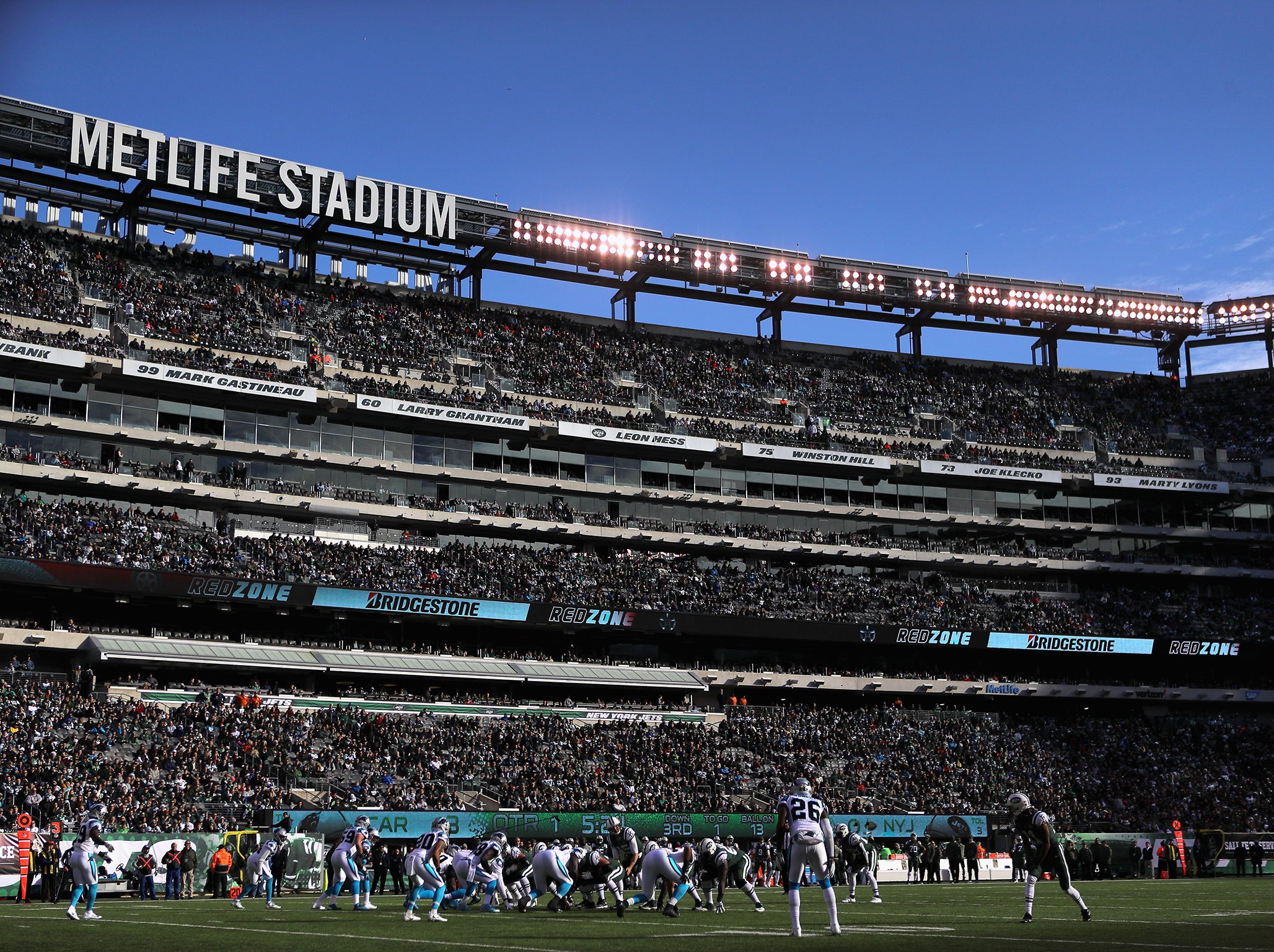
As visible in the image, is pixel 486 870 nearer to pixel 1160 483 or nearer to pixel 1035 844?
pixel 1035 844

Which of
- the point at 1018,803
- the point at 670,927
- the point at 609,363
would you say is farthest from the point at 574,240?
the point at 670,927

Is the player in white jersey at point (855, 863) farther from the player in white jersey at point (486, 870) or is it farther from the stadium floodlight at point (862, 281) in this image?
the stadium floodlight at point (862, 281)

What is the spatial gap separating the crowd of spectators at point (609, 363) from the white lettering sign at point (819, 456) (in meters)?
2.30

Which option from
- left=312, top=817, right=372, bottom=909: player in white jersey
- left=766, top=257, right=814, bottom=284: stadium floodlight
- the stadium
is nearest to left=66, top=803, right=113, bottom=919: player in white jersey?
the stadium

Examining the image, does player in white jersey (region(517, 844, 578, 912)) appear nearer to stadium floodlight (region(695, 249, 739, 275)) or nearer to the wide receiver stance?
the wide receiver stance

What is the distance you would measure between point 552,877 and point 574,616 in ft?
113

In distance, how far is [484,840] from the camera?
28.0 metres

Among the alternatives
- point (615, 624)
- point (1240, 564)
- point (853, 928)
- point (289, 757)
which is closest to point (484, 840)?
point (853, 928)

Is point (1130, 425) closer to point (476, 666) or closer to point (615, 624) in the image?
point (615, 624)

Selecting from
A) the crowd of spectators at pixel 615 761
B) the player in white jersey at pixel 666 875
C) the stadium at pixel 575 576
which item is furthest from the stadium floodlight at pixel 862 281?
the player in white jersey at pixel 666 875

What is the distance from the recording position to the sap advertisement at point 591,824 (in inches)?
1569

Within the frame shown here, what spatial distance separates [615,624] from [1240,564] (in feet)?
139

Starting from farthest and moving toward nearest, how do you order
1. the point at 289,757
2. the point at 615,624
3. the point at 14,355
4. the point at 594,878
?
the point at 615,624 → the point at 14,355 → the point at 289,757 → the point at 594,878

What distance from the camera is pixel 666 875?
26.0 metres
